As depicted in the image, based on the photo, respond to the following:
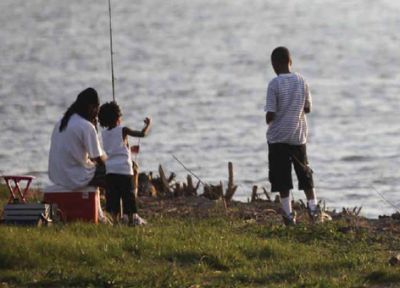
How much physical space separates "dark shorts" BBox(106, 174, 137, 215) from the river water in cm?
518

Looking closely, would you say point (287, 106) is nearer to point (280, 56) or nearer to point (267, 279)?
point (280, 56)

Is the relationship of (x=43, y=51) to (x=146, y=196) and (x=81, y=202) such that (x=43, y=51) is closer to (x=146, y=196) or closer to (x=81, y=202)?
(x=146, y=196)

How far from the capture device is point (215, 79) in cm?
3606

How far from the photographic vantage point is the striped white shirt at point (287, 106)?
1494 cm

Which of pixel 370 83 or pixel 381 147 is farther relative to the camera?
pixel 370 83

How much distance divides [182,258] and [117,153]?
2.21 m

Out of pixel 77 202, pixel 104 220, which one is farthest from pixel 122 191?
pixel 77 202

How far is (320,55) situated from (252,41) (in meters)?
3.96

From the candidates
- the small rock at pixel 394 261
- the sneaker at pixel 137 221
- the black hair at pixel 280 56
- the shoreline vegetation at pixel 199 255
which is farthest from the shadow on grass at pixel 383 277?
the black hair at pixel 280 56

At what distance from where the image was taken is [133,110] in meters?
30.4

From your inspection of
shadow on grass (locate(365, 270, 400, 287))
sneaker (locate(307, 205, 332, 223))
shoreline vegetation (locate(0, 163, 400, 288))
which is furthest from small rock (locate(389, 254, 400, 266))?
sneaker (locate(307, 205, 332, 223))

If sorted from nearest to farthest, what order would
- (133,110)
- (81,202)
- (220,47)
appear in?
1. (81,202)
2. (133,110)
3. (220,47)

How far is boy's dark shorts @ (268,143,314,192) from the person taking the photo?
15.0 meters

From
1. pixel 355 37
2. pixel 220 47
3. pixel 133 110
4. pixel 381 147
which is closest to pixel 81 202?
pixel 381 147
